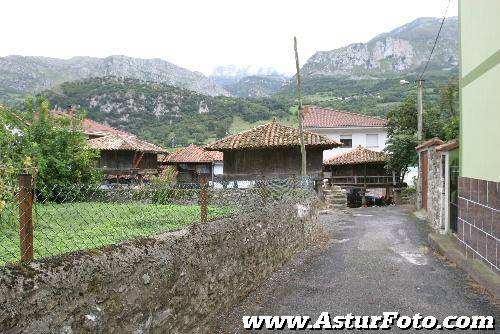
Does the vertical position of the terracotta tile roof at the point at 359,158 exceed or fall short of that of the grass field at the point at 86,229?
it exceeds it

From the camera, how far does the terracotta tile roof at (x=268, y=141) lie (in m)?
20.8

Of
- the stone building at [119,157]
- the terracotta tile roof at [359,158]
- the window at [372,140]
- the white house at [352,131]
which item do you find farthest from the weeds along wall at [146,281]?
the window at [372,140]

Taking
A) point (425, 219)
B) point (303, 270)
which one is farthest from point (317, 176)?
point (303, 270)

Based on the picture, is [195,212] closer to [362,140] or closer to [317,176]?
[317,176]

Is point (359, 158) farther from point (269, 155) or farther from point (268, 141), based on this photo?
point (268, 141)

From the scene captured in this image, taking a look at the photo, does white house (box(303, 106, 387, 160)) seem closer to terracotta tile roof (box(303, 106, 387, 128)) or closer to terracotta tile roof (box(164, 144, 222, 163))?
terracotta tile roof (box(303, 106, 387, 128))

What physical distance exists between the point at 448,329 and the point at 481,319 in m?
0.54

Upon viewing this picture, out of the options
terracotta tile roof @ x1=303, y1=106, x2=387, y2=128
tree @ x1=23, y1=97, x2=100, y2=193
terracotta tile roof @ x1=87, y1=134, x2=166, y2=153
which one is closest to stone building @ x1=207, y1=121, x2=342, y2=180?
tree @ x1=23, y1=97, x2=100, y2=193

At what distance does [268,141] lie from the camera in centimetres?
2106

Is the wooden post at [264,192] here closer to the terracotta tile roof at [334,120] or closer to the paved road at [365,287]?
the paved road at [365,287]

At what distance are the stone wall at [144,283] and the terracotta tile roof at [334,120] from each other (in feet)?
122

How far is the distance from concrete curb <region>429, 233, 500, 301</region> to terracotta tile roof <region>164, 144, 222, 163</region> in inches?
1190

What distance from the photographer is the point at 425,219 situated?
53.6 feet

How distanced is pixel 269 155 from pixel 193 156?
66.6 ft
